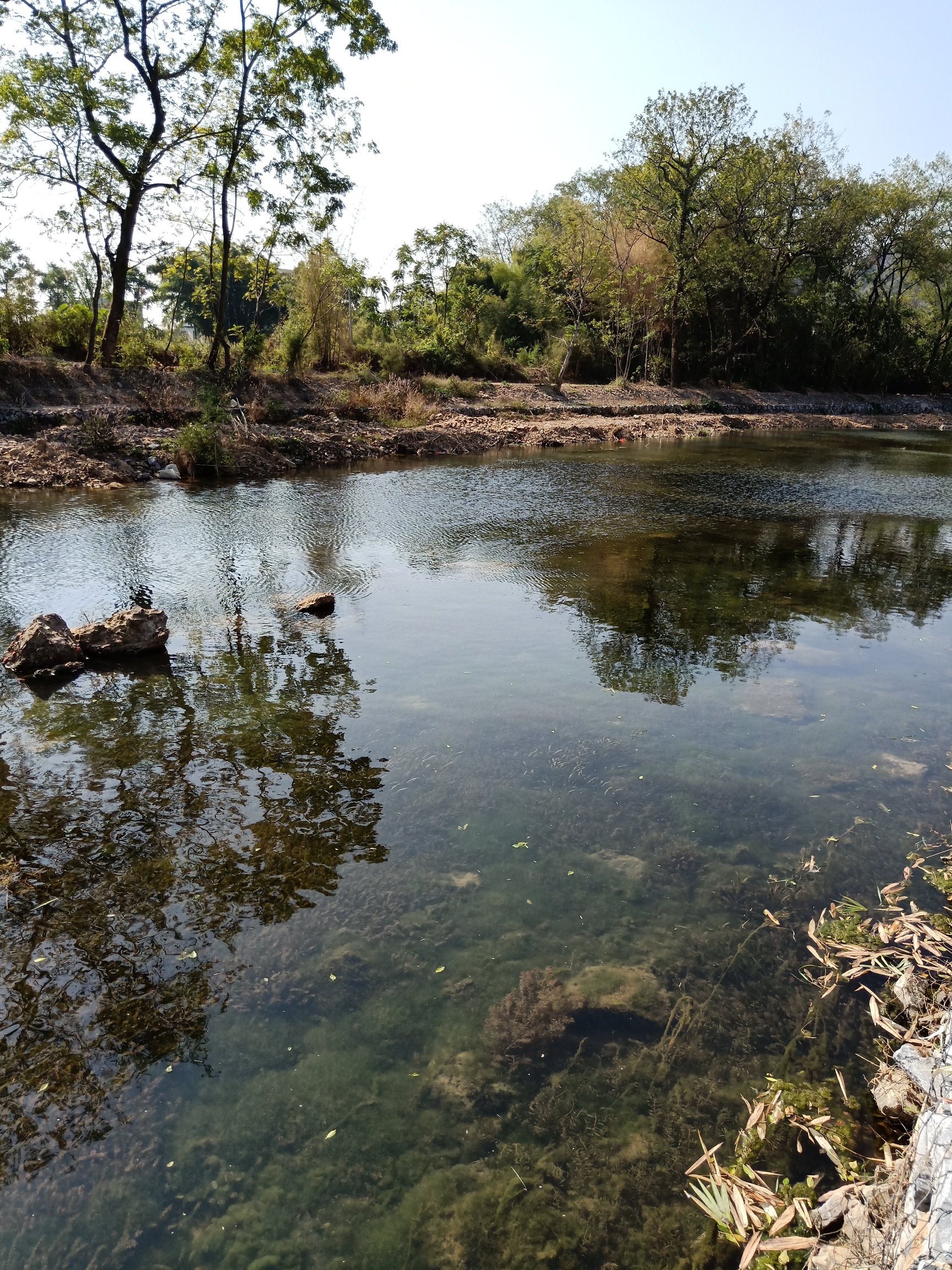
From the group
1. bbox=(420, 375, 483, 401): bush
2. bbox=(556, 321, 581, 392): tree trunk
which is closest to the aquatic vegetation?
bbox=(420, 375, 483, 401): bush

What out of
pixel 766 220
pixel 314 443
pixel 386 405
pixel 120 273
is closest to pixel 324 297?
pixel 386 405

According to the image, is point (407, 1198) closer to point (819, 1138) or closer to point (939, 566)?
point (819, 1138)

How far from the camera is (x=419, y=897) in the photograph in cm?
379

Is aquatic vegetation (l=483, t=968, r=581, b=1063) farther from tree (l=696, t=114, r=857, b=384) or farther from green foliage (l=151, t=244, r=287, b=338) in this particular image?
tree (l=696, t=114, r=857, b=384)

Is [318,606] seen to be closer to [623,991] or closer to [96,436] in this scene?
[623,991]

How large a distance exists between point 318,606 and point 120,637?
2.06m

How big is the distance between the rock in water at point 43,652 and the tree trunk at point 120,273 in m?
17.8

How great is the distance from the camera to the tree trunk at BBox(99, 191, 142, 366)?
2073 centimetres

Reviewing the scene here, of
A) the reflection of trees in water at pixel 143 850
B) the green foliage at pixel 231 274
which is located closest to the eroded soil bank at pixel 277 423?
the green foliage at pixel 231 274

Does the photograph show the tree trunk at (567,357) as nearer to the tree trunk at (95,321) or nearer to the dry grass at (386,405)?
the dry grass at (386,405)

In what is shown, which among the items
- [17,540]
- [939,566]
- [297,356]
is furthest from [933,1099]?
[297,356]

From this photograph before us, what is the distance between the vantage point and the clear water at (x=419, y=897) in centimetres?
246

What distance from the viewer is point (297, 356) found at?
25.3 metres

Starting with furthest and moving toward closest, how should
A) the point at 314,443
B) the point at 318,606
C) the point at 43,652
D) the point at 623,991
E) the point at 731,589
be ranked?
the point at 314,443 < the point at 731,589 < the point at 318,606 < the point at 43,652 < the point at 623,991
